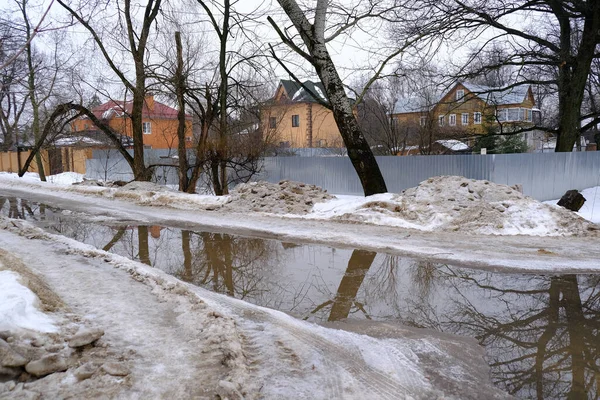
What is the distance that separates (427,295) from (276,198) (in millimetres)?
8292

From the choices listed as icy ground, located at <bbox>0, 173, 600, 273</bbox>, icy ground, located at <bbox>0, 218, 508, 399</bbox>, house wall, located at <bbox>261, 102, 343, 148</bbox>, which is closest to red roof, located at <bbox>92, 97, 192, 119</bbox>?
icy ground, located at <bbox>0, 173, 600, 273</bbox>

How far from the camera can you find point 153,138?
168 feet

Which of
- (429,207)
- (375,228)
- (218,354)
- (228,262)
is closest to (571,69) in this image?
(429,207)

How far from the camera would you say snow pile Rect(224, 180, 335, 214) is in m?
13.7

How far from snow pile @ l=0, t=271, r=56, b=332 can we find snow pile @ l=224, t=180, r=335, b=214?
29.6ft

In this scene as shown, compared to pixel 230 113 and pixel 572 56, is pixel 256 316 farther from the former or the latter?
pixel 572 56

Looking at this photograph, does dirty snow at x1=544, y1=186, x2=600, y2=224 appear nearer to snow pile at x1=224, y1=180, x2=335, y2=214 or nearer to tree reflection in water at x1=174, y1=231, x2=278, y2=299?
snow pile at x1=224, y1=180, x2=335, y2=214

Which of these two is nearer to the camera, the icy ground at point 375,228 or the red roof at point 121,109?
the icy ground at point 375,228

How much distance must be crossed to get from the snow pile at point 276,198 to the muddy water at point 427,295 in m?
3.54

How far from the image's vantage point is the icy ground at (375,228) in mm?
7996

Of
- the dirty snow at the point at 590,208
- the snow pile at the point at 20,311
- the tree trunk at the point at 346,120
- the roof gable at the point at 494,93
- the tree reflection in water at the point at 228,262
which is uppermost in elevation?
the roof gable at the point at 494,93

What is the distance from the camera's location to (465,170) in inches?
621

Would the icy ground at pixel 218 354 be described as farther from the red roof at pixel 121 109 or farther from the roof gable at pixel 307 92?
the red roof at pixel 121 109

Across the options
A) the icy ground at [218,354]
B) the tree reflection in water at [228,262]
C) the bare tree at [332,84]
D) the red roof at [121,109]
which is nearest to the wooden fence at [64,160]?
the red roof at [121,109]
